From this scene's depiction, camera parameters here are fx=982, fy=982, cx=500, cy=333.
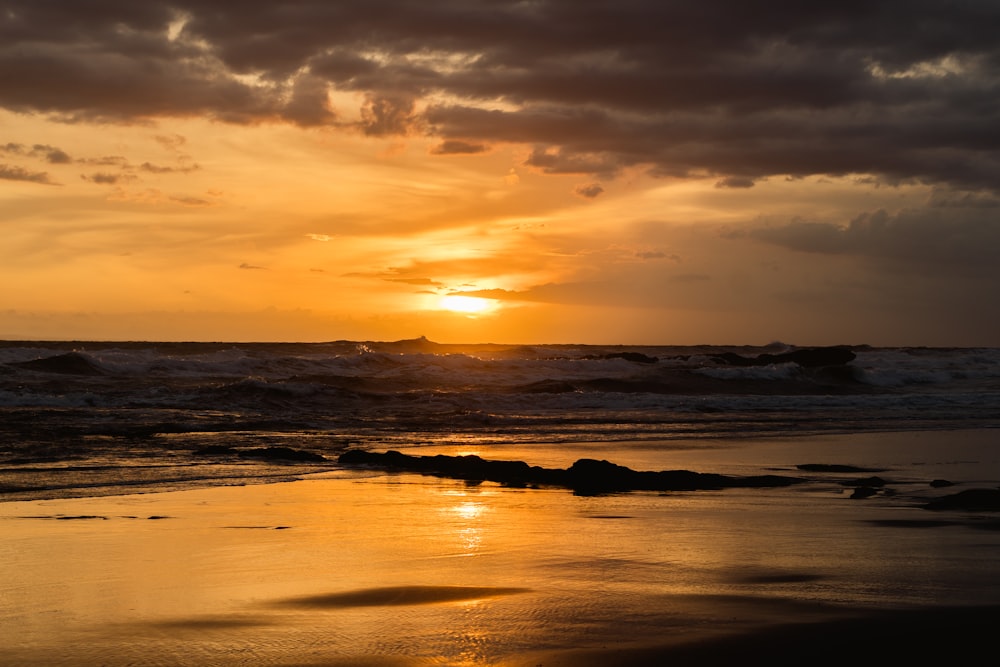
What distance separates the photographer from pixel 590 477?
12.9 m

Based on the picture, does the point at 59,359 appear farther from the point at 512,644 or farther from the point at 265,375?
the point at 512,644

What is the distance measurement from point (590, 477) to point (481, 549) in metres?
4.57

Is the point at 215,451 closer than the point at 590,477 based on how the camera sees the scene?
No

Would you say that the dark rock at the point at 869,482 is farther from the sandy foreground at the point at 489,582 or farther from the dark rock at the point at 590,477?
the sandy foreground at the point at 489,582

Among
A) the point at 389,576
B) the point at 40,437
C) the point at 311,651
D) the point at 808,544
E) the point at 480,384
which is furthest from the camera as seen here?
the point at 480,384

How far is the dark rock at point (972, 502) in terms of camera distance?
414 inches

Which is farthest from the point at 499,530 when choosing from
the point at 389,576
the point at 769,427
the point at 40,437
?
the point at 769,427

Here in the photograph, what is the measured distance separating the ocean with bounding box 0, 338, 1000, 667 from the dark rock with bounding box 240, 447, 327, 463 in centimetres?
7

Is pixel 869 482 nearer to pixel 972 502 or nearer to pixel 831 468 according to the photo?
pixel 831 468

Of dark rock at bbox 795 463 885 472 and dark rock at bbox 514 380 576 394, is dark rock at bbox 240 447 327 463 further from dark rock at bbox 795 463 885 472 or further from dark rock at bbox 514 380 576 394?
dark rock at bbox 514 380 576 394

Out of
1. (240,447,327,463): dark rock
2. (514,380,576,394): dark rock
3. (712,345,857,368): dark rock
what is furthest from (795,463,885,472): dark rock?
(712,345,857,368): dark rock

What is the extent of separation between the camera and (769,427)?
23953 mm

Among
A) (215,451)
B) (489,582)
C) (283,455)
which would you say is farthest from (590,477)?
(215,451)

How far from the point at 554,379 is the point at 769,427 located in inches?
944
